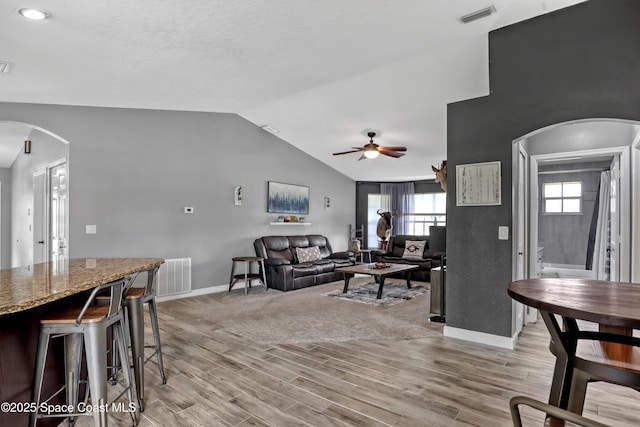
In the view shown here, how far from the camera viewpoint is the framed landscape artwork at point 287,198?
669cm

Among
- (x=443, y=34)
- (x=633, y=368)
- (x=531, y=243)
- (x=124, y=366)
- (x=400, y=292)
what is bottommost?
(x=400, y=292)

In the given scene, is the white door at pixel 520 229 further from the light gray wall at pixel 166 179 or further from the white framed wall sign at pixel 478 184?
the light gray wall at pixel 166 179

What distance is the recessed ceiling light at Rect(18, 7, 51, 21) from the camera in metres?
2.25

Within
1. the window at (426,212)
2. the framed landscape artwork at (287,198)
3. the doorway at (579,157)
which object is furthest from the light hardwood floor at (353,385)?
the window at (426,212)

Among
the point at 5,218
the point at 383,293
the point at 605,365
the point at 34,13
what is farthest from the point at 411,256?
the point at 5,218

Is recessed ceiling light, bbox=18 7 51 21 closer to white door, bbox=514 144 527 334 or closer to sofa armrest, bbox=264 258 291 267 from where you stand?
white door, bbox=514 144 527 334

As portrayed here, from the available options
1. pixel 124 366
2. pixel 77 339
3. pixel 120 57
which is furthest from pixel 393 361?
pixel 120 57

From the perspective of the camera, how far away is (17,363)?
1.68 meters

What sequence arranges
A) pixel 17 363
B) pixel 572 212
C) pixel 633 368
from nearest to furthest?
pixel 633 368 < pixel 17 363 < pixel 572 212

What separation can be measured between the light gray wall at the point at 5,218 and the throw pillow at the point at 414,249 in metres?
8.57

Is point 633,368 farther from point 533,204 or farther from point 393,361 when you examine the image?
point 533,204

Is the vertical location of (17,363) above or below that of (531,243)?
below

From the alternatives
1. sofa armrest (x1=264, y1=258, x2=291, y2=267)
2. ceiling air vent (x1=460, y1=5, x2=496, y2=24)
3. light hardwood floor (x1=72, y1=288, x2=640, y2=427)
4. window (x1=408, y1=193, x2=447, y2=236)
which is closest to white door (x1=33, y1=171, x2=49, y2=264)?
sofa armrest (x1=264, y1=258, x2=291, y2=267)

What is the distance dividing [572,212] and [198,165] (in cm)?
818
